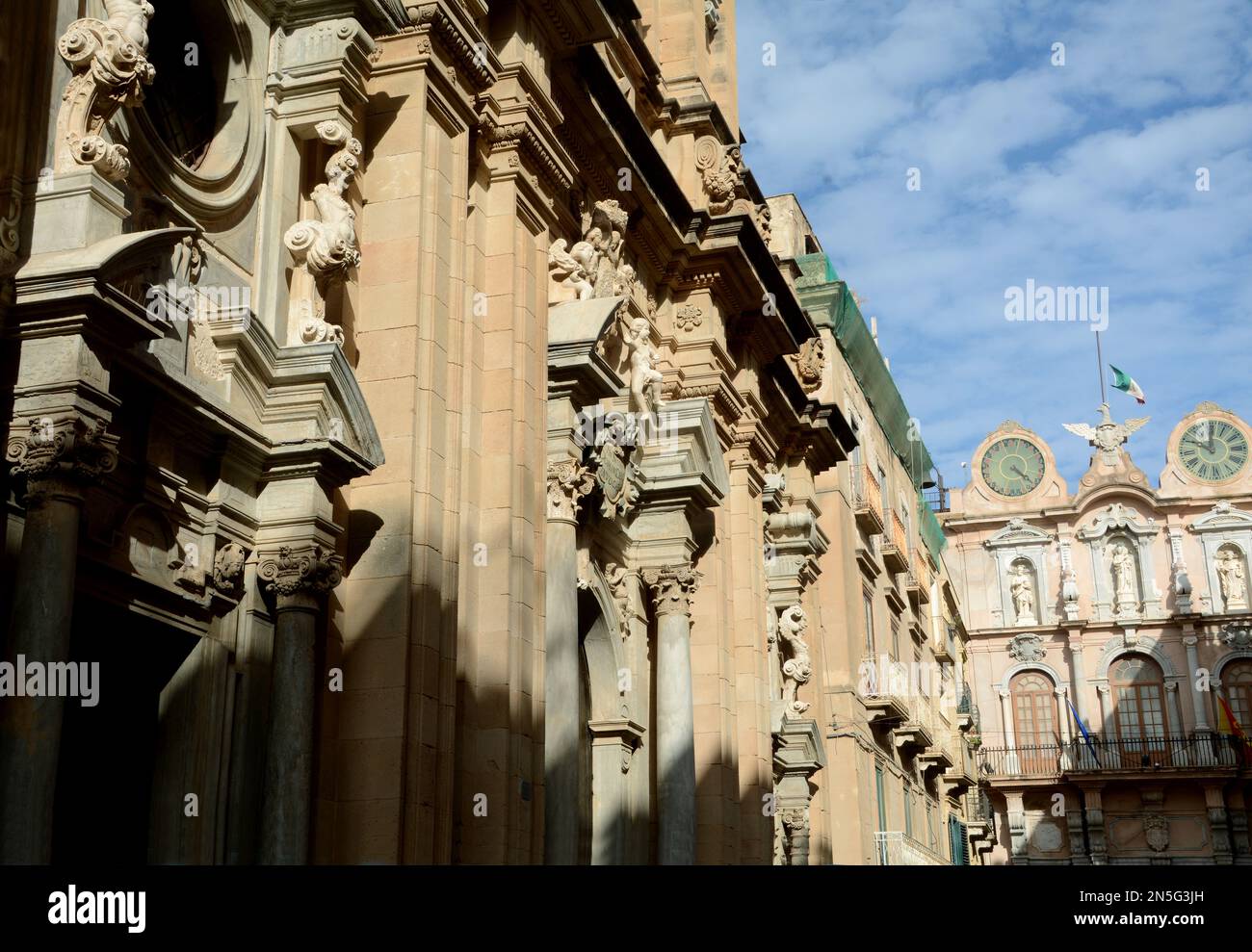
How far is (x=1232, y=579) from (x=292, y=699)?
57093 mm

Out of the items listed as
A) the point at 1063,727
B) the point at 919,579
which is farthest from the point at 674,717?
the point at 1063,727

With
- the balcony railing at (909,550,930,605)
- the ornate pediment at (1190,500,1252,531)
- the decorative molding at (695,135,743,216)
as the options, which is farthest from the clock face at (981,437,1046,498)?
the decorative molding at (695,135,743,216)

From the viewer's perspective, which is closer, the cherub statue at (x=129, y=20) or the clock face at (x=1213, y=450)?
the cherub statue at (x=129, y=20)

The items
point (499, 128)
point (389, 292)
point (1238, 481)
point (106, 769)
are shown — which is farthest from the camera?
point (1238, 481)

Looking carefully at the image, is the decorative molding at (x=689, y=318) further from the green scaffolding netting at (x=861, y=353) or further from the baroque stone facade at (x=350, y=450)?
the green scaffolding netting at (x=861, y=353)

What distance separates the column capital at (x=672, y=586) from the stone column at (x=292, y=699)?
28.2 ft

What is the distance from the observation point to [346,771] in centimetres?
1266

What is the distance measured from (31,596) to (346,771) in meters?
3.94

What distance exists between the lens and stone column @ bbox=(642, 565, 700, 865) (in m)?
20.0

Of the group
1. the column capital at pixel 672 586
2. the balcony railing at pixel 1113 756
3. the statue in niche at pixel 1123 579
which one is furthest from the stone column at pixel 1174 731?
the column capital at pixel 672 586

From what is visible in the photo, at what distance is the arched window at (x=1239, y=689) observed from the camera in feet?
196
